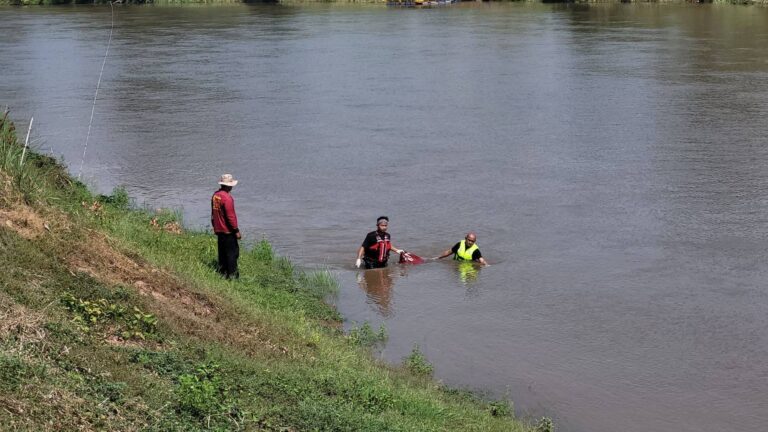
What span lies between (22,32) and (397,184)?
40.3 metres

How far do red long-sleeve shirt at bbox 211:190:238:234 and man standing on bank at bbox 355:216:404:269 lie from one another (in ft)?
13.0

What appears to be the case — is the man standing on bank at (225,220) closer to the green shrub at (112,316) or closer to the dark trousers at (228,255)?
the dark trousers at (228,255)

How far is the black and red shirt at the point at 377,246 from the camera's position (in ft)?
55.9

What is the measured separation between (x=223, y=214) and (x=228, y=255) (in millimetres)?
646

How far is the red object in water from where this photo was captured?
17.4 metres

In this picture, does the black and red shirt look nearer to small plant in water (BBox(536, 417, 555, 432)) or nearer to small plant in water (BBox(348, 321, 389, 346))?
small plant in water (BBox(348, 321, 389, 346))

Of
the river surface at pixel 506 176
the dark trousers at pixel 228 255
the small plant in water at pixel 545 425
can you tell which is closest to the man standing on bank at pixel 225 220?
the dark trousers at pixel 228 255

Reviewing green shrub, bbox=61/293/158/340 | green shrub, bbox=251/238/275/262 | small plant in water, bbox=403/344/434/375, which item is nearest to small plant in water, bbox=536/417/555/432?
small plant in water, bbox=403/344/434/375

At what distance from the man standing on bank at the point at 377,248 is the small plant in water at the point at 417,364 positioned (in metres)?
4.36

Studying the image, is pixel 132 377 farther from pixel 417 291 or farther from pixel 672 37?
pixel 672 37

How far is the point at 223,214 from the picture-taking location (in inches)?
520

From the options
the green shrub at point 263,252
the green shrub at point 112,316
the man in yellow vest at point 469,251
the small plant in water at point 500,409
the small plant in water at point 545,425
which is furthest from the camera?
the man in yellow vest at point 469,251

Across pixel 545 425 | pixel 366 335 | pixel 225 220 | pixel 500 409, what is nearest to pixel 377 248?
pixel 366 335

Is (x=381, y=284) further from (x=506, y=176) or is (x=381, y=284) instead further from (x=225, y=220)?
(x=506, y=176)
